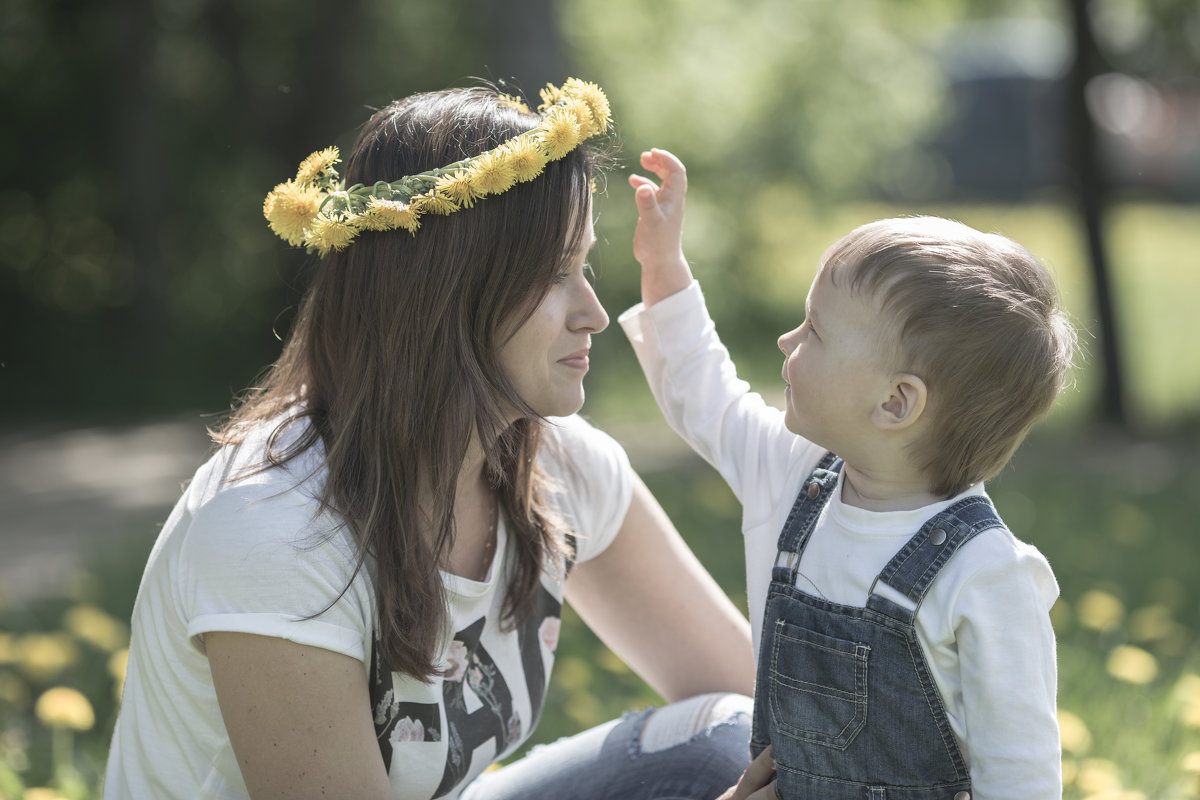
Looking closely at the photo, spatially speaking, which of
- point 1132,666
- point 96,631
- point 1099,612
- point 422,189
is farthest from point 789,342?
point 96,631

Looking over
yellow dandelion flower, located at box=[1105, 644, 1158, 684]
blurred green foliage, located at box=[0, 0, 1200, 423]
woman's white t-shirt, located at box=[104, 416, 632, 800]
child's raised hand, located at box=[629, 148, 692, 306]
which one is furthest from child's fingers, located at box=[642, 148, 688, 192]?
blurred green foliage, located at box=[0, 0, 1200, 423]

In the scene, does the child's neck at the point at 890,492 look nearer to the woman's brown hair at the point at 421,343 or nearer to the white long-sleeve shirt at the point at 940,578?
the white long-sleeve shirt at the point at 940,578

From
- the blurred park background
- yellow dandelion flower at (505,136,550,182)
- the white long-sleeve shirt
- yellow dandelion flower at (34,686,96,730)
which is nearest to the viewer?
the white long-sleeve shirt

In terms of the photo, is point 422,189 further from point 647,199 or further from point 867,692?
point 867,692

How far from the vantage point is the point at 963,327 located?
5.59 ft

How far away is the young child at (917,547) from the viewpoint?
165 centimetres

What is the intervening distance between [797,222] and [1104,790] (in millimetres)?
9729

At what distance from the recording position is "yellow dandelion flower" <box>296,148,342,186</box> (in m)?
2.02

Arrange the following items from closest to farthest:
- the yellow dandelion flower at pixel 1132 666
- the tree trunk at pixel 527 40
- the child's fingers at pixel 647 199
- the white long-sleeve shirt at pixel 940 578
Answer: the white long-sleeve shirt at pixel 940 578 < the child's fingers at pixel 647 199 < the yellow dandelion flower at pixel 1132 666 < the tree trunk at pixel 527 40

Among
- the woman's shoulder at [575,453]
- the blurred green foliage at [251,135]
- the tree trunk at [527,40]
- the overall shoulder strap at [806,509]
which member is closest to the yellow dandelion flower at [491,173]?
the woman's shoulder at [575,453]

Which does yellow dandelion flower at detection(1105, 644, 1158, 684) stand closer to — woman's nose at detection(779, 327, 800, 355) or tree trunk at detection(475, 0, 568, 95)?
woman's nose at detection(779, 327, 800, 355)

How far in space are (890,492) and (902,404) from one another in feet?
0.47

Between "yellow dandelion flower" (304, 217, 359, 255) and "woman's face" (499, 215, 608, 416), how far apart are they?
0.28 meters

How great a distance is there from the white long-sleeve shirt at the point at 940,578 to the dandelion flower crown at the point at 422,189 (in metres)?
0.36
